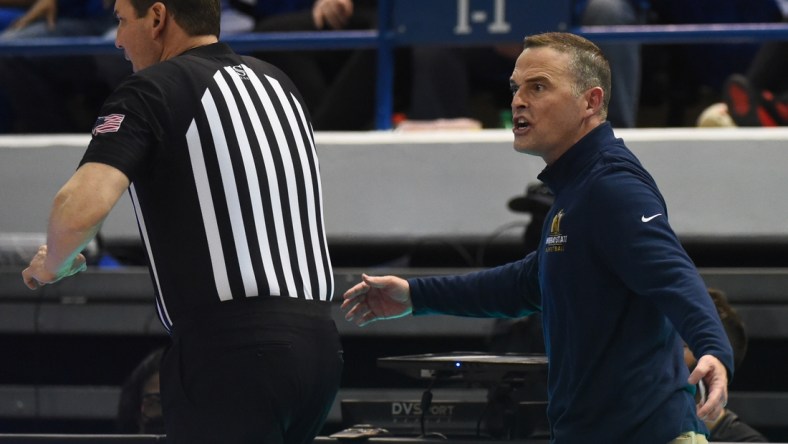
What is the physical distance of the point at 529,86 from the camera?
2770mm

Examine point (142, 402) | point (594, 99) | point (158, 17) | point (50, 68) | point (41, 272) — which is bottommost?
point (142, 402)

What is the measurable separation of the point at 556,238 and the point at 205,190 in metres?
0.72

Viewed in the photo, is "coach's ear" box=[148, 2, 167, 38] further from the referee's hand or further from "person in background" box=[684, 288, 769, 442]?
"person in background" box=[684, 288, 769, 442]

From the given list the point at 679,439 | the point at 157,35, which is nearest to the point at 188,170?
the point at 157,35

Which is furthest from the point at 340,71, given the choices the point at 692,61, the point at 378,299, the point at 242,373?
the point at 242,373

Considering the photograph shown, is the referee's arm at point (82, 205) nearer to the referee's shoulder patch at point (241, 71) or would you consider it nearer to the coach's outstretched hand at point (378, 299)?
the referee's shoulder patch at point (241, 71)

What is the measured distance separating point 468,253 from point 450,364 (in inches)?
79.9

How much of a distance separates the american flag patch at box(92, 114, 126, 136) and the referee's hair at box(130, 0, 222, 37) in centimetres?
35

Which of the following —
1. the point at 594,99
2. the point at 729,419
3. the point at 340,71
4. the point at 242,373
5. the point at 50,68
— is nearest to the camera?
the point at 242,373

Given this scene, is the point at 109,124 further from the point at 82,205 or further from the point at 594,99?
the point at 594,99

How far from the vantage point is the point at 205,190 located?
2578mm

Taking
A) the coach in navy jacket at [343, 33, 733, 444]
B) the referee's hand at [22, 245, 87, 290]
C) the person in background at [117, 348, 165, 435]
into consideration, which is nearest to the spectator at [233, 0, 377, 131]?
the person in background at [117, 348, 165, 435]

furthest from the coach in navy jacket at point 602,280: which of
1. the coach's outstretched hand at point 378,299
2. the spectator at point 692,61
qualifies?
the spectator at point 692,61

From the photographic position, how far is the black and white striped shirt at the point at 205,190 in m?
2.56
